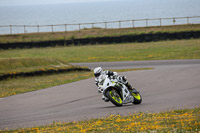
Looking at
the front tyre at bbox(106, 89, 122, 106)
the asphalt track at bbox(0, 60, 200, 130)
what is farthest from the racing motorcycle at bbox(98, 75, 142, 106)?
the asphalt track at bbox(0, 60, 200, 130)

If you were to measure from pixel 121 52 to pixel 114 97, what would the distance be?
28345 mm

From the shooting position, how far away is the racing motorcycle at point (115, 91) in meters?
11.6

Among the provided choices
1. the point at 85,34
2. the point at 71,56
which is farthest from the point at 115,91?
the point at 85,34

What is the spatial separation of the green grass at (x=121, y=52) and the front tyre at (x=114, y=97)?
21.4 metres

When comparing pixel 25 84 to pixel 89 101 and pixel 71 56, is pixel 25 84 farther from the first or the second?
pixel 71 56

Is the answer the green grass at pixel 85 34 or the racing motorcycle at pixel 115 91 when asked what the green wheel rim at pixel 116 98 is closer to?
the racing motorcycle at pixel 115 91

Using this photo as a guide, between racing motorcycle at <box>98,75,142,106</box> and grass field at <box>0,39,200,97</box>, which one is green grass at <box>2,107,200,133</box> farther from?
grass field at <box>0,39,200,97</box>

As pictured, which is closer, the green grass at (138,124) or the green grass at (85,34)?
the green grass at (138,124)

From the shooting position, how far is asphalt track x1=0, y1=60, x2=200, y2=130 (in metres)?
11.1

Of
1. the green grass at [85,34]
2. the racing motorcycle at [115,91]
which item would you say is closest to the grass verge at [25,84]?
the racing motorcycle at [115,91]

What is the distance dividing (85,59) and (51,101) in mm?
22211

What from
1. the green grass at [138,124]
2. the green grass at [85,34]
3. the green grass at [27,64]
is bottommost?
the green grass at [138,124]

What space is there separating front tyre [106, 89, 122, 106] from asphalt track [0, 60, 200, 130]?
0.70 feet

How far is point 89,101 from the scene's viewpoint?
14.1 meters
